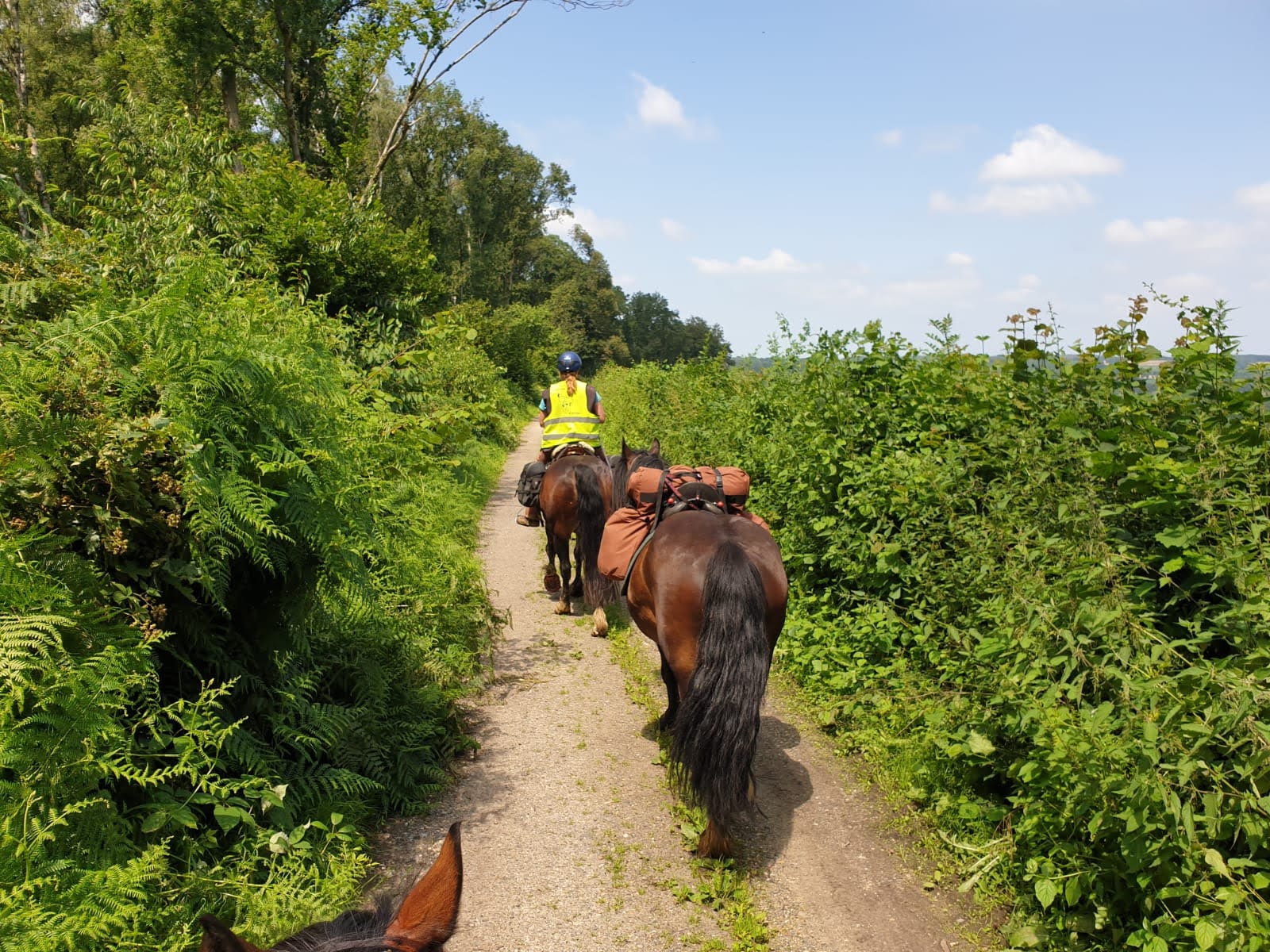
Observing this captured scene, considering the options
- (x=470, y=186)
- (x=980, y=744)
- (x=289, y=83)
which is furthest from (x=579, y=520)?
(x=470, y=186)

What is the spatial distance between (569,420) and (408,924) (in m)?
7.47

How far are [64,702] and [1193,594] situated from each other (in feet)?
15.6

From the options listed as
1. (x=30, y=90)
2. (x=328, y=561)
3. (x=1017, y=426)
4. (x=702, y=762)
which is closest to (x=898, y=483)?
(x=1017, y=426)

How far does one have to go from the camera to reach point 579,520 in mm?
7938

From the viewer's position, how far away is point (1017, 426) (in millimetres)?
5133

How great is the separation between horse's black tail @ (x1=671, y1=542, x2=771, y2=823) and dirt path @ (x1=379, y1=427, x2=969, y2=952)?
0.51m

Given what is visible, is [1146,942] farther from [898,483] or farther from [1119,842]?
[898,483]

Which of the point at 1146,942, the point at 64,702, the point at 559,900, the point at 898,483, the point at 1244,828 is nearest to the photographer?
the point at 64,702

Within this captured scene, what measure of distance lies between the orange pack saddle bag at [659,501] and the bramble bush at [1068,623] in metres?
1.19

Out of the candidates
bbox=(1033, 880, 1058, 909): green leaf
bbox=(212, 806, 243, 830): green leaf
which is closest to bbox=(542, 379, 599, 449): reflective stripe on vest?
bbox=(212, 806, 243, 830): green leaf

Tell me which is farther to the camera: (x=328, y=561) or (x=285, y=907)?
(x=328, y=561)

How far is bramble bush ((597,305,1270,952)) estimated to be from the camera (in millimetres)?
2852

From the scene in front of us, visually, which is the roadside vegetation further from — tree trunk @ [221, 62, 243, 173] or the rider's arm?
tree trunk @ [221, 62, 243, 173]

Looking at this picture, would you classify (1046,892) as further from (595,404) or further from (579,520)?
(595,404)
